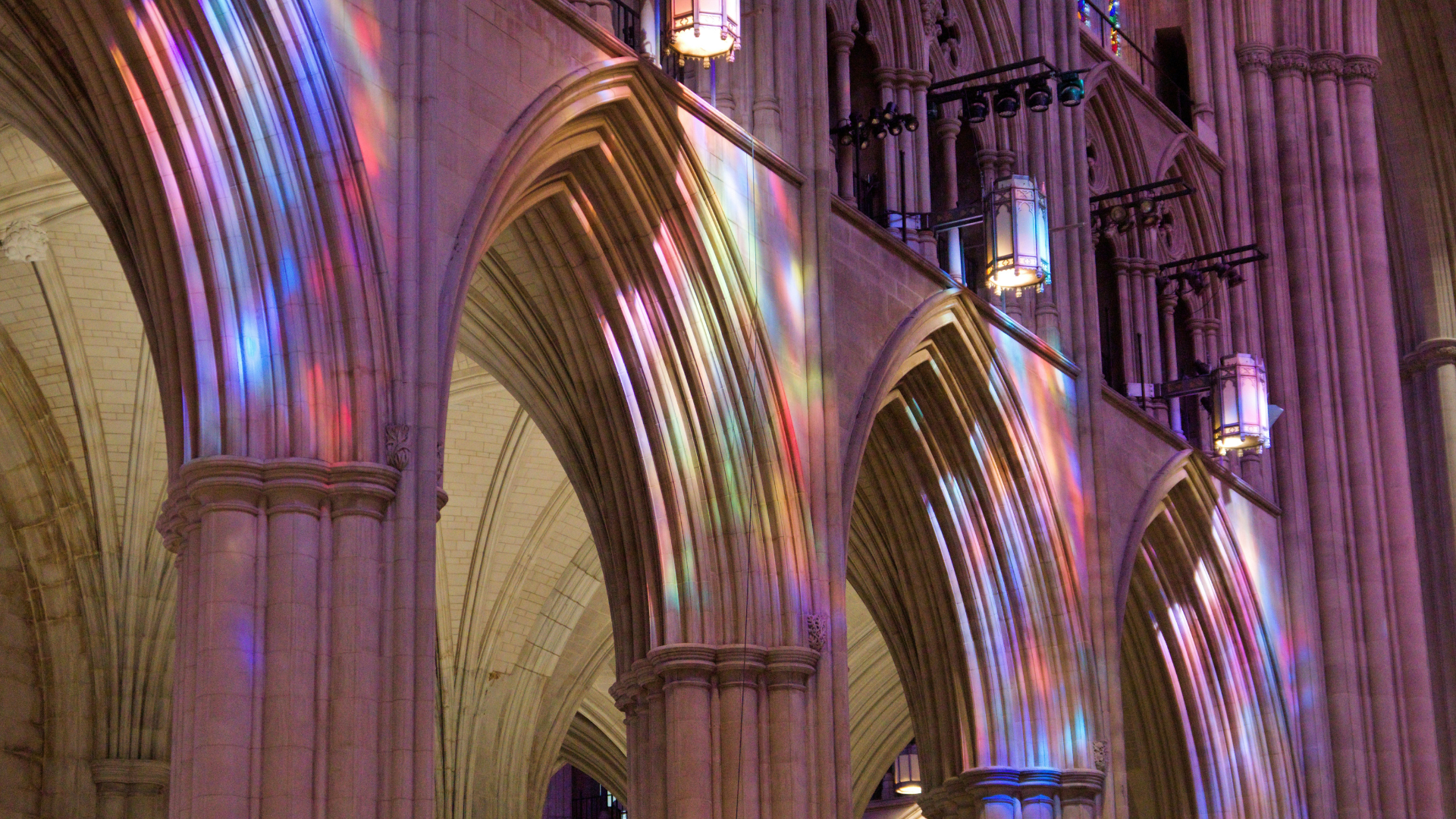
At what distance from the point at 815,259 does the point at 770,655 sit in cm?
281

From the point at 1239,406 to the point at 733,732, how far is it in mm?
9087

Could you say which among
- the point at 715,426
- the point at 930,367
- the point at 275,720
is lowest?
the point at 275,720

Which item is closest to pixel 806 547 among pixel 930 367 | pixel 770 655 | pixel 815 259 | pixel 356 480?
pixel 770 655

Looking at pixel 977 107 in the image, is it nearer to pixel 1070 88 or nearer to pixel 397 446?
pixel 1070 88

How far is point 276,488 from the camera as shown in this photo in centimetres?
993

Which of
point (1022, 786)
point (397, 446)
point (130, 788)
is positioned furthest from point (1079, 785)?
point (397, 446)

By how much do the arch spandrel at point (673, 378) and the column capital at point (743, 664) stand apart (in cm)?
11

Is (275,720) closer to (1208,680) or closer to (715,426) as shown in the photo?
(715,426)

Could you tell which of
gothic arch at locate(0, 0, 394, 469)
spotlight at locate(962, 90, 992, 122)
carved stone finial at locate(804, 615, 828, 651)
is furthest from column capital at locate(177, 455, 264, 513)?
spotlight at locate(962, 90, 992, 122)

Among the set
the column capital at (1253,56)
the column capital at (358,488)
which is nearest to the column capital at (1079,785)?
the column capital at (358,488)

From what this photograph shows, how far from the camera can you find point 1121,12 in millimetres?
23594

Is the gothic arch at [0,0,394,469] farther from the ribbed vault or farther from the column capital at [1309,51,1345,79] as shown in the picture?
the column capital at [1309,51,1345,79]

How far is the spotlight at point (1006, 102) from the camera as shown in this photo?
16.7m

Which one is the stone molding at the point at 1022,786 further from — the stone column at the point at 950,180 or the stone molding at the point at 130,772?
the stone molding at the point at 130,772
